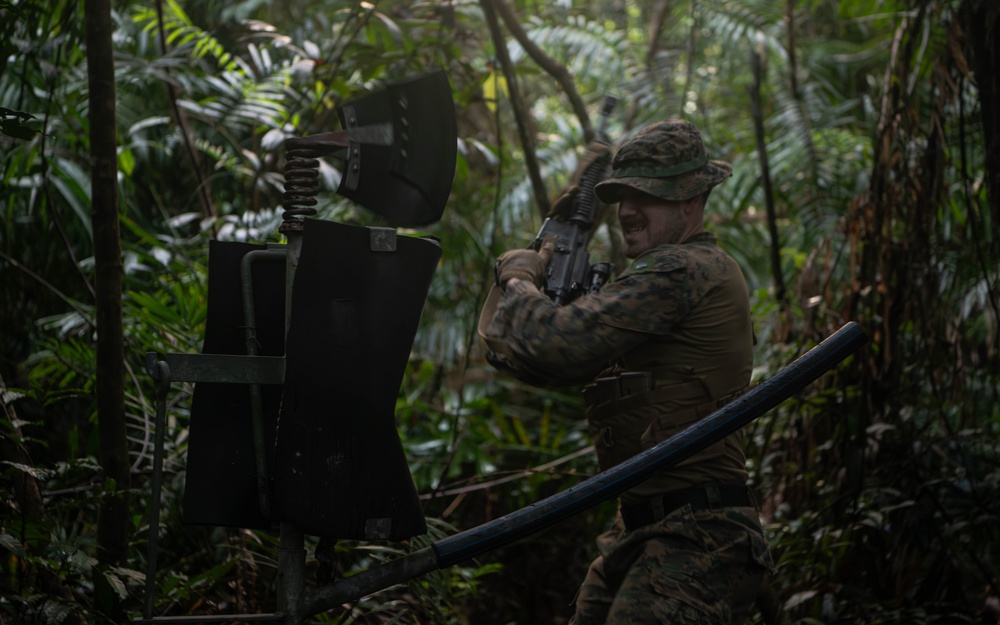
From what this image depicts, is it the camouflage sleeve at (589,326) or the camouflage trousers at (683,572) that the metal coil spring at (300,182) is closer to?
the camouflage sleeve at (589,326)

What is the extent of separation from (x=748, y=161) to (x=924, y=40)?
293 cm

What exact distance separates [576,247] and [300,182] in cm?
94

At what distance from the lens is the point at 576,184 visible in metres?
2.67

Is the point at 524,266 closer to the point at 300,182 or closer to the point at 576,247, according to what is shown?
the point at 576,247

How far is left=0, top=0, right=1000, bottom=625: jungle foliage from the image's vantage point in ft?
9.99

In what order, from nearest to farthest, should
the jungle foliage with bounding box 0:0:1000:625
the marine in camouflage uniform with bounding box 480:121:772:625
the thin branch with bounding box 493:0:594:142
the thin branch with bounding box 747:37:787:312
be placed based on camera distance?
the marine in camouflage uniform with bounding box 480:121:772:625 → the jungle foliage with bounding box 0:0:1000:625 → the thin branch with bounding box 493:0:594:142 → the thin branch with bounding box 747:37:787:312

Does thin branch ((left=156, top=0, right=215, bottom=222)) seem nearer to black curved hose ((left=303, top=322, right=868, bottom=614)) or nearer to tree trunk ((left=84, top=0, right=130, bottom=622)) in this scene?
tree trunk ((left=84, top=0, right=130, bottom=622))

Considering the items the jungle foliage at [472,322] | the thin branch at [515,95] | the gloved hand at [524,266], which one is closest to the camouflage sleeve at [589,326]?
the gloved hand at [524,266]

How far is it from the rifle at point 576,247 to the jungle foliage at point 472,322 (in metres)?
0.57

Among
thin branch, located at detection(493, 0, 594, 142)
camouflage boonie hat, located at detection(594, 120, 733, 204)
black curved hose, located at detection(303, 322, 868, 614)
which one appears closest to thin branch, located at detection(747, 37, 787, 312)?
thin branch, located at detection(493, 0, 594, 142)

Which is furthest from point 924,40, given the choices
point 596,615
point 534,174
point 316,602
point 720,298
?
point 316,602

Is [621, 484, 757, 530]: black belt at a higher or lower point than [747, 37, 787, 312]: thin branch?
lower

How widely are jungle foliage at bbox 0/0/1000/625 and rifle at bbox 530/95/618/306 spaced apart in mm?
567

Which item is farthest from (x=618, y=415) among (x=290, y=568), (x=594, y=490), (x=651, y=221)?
(x=290, y=568)
